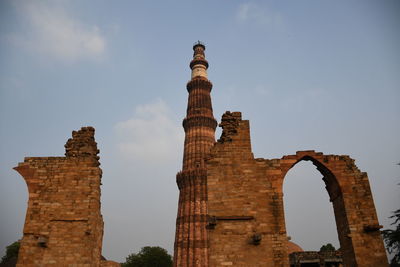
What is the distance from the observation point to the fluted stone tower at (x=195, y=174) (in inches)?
691

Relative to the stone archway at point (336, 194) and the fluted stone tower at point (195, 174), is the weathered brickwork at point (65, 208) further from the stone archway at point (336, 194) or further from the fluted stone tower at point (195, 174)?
the fluted stone tower at point (195, 174)

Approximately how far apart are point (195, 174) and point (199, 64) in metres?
9.85

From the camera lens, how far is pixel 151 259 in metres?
33.3

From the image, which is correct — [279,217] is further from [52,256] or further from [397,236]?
[52,256]

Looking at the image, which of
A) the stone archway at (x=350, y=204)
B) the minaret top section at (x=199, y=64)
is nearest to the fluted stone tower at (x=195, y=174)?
the minaret top section at (x=199, y=64)

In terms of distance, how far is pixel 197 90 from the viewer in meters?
23.9

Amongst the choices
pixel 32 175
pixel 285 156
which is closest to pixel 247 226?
pixel 285 156

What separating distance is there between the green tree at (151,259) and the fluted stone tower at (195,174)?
1654 cm

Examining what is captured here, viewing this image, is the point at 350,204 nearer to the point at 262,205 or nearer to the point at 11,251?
the point at 262,205

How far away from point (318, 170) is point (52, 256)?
26.5ft

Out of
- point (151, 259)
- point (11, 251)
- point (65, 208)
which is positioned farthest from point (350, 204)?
point (11, 251)

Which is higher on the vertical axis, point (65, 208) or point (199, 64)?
point (199, 64)

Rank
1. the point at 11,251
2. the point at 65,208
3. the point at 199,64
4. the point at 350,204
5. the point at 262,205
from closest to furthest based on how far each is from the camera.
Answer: the point at 65,208, the point at 262,205, the point at 350,204, the point at 199,64, the point at 11,251

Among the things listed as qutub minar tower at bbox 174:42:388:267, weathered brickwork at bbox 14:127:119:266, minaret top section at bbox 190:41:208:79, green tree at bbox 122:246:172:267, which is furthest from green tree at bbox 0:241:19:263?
qutub minar tower at bbox 174:42:388:267
